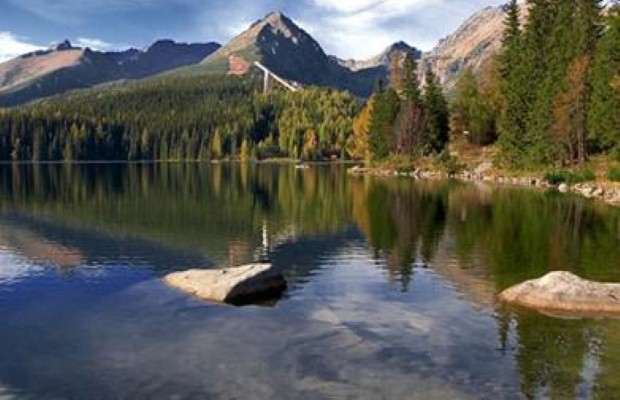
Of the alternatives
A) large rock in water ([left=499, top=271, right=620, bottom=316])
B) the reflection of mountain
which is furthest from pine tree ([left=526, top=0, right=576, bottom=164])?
the reflection of mountain

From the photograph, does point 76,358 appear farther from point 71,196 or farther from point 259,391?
point 71,196

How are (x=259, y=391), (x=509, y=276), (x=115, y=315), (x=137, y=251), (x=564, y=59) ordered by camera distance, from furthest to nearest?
1. (x=564, y=59)
2. (x=137, y=251)
3. (x=509, y=276)
4. (x=115, y=315)
5. (x=259, y=391)

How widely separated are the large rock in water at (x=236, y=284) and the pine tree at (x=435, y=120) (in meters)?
127

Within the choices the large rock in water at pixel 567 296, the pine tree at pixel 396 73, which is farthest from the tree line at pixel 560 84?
the large rock in water at pixel 567 296

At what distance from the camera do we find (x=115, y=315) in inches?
1398

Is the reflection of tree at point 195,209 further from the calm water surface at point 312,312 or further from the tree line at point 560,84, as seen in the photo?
the tree line at point 560,84

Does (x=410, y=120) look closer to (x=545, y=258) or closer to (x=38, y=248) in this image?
(x=545, y=258)

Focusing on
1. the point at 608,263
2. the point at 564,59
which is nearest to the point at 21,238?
the point at 608,263

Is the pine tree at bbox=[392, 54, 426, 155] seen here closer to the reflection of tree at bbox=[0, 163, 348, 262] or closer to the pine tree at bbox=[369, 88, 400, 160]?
the pine tree at bbox=[369, 88, 400, 160]

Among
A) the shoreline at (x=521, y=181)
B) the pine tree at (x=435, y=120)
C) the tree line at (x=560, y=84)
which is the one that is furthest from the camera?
the pine tree at (x=435, y=120)

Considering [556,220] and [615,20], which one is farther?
[615,20]

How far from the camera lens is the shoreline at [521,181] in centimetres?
8894

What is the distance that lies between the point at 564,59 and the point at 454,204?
45.1 meters

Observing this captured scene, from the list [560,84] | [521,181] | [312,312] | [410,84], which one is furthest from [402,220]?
[410,84]
